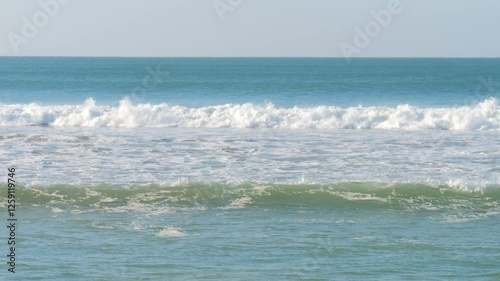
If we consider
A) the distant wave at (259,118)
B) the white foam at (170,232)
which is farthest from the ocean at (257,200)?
the distant wave at (259,118)

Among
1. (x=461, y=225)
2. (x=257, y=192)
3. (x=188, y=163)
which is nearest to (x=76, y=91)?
(x=188, y=163)

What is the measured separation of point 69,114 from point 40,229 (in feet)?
70.2

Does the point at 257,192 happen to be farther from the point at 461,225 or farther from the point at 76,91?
the point at 76,91

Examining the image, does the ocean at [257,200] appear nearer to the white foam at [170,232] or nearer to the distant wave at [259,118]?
the white foam at [170,232]

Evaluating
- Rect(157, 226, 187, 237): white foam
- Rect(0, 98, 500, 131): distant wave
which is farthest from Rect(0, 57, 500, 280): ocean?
Rect(0, 98, 500, 131): distant wave

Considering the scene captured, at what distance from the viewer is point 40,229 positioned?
13.2 m

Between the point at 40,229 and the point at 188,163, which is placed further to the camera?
the point at 188,163

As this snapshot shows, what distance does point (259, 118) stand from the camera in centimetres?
3241

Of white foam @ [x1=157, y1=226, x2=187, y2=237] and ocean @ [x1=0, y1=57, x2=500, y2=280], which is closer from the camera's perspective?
ocean @ [x1=0, y1=57, x2=500, y2=280]

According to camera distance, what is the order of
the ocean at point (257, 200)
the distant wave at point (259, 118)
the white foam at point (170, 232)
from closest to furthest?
the ocean at point (257, 200) < the white foam at point (170, 232) < the distant wave at point (259, 118)

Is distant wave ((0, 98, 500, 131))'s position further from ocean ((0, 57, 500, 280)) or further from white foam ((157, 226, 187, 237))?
white foam ((157, 226, 187, 237))

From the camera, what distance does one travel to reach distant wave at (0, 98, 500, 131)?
30.9m

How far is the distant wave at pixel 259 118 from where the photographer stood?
30.9 m

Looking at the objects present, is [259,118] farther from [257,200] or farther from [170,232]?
[170,232]
